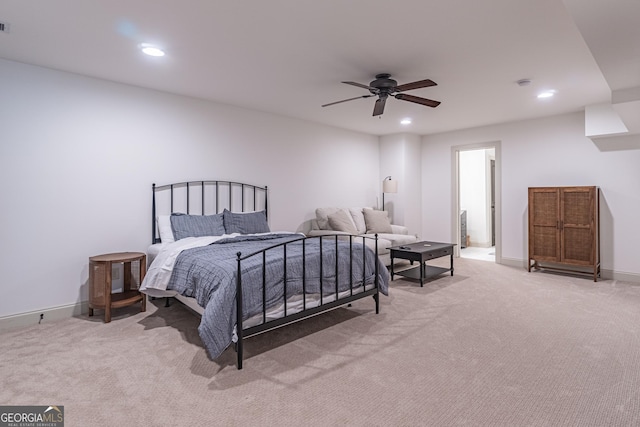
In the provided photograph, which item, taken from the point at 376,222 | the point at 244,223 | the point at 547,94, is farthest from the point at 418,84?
the point at 376,222

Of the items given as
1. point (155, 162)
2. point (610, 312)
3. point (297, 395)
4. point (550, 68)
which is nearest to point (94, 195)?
point (155, 162)

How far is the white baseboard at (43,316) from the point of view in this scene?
3.33 meters

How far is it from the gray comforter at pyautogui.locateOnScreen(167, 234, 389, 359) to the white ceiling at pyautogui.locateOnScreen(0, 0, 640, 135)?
177cm

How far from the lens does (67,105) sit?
12.0 ft

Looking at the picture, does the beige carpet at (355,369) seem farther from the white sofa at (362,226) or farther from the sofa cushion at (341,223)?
the sofa cushion at (341,223)

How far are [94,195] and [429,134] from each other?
239 inches

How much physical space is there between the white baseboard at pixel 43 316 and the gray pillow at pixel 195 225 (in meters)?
1.22

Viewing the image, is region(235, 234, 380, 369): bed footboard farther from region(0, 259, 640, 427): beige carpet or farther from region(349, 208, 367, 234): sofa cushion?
region(349, 208, 367, 234): sofa cushion

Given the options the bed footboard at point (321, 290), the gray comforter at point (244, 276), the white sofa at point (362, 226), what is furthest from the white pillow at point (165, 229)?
the white sofa at point (362, 226)

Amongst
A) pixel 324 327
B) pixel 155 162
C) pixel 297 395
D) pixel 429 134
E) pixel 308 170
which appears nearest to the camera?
pixel 297 395

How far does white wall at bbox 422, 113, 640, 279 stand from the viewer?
504 cm

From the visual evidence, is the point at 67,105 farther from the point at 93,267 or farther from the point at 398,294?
the point at 398,294

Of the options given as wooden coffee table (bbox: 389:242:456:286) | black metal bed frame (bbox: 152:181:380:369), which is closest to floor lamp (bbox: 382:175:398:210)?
wooden coffee table (bbox: 389:242:456:286)

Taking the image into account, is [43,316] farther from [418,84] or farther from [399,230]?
[399,230]
